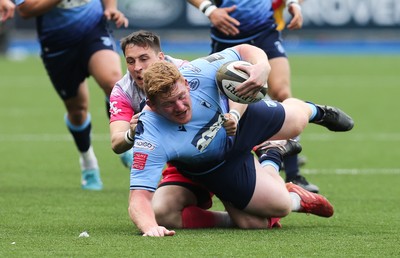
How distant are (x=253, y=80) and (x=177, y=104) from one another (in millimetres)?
482

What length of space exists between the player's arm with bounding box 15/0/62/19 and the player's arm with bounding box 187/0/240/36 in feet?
3.81

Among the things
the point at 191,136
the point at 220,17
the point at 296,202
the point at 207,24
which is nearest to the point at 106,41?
the point at 220,17

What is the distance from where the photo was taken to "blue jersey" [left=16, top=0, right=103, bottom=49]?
29.5 ft

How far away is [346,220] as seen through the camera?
7.23 m

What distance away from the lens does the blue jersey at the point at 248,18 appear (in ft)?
29.4

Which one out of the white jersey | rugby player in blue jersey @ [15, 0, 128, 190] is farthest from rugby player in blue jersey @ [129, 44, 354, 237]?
rugby player in blue jersey @ [15, 0, 128, 190]

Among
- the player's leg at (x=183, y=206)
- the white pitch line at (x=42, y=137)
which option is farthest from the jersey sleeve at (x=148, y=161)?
the white pitch line at (x=42, y=137)

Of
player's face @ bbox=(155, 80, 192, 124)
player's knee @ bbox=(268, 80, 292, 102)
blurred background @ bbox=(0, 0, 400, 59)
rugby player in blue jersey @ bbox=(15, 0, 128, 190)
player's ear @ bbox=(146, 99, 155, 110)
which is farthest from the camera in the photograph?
blurred background @ bbox=(0, 0, 400, 59)

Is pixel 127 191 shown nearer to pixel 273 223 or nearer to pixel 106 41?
pixel 106 41

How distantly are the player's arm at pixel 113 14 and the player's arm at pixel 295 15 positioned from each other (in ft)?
4.46

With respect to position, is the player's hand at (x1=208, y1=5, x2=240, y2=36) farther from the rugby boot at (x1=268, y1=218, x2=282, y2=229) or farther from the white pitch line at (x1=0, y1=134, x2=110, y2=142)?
the white pitch line at (x1=0, y1=134, x2=110, y2=142)

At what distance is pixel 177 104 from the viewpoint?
6207mm

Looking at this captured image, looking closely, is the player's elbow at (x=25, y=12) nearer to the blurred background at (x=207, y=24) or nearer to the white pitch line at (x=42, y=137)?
the white pitch line at (x=42, y=137)

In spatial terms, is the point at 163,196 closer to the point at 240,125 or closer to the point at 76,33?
the point at 240,125
